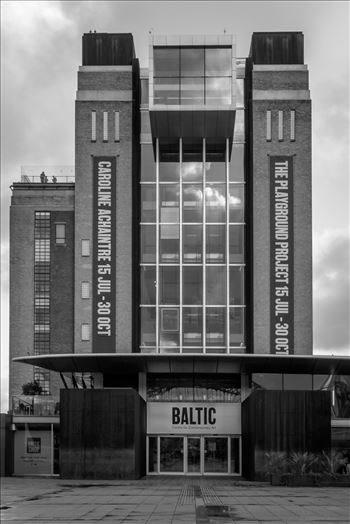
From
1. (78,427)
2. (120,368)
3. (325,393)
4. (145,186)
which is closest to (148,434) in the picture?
(120,368)

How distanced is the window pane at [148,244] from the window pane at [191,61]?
1045cm

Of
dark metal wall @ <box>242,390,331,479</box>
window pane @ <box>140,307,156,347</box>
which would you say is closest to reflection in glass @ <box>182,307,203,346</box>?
window pane @ <box>140,307,156,347</box>

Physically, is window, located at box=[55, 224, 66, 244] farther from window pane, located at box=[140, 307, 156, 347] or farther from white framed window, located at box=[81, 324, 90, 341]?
window pane, located at box=[140, 307, 156, 347]

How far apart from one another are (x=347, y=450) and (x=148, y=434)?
1209 cm

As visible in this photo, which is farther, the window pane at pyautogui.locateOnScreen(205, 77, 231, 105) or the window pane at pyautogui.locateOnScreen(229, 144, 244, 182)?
the window pane at pyautogui.locateOnScreen(229, 144, 244, 182)

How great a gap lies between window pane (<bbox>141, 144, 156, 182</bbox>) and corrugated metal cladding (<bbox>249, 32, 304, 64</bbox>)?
30.5 feet

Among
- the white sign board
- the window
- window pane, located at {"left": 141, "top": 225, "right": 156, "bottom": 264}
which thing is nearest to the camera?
the white sign board

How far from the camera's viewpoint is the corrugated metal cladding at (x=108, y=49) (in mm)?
61219

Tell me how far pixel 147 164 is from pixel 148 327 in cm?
A: 1094

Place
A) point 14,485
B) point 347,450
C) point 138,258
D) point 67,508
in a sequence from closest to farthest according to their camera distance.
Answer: point 67,508, point 14,485, point 347,450, point 138,258

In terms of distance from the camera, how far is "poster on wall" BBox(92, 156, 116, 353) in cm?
5788

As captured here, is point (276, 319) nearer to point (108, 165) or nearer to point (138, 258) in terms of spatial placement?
point (138, 258)

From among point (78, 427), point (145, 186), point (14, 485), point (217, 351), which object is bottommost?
point (14, 485)

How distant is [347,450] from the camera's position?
54438 millimetres
